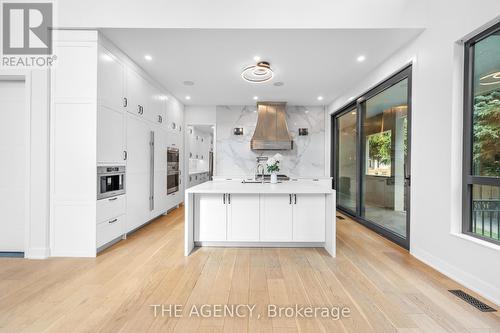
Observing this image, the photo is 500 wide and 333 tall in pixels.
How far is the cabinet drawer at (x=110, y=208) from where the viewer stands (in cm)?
278

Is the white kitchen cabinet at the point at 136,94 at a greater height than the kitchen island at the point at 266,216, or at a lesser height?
greater

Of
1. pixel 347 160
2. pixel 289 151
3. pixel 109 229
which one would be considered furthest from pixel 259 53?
pixel 289 151

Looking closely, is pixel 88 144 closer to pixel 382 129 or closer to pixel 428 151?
pixel 428 151

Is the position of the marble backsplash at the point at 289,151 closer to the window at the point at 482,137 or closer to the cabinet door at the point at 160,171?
the cabinet door at the point at 160,171

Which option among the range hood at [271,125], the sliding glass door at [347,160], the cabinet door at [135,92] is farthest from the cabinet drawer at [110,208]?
the sliding glass door at [347,160]

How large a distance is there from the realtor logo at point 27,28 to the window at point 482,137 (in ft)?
14.2

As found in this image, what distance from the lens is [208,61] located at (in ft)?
11.5

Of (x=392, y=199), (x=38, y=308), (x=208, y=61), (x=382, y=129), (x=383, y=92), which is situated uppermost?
(x=208, y=61)

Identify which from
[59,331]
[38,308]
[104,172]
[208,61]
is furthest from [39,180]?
[208,61]

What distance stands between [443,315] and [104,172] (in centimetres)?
343

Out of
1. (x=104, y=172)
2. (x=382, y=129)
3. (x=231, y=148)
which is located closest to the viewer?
(x=104, y=172)

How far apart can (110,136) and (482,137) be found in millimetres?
3862

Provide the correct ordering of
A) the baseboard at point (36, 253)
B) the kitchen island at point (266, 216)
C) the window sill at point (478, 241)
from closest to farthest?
the window sill at point (478, 241)
the baseboard at point (36, 253)
the kitchen island at point (266, 216)

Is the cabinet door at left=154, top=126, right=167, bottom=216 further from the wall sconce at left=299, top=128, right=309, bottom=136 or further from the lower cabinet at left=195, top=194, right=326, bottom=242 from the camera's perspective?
the wall sconce at left=299, top=128, right=309, bottom=136
